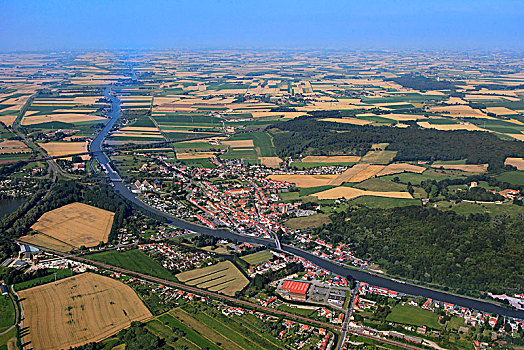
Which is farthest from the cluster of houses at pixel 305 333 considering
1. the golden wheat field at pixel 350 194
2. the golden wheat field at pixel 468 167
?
the golden wheat field at pixel 468 167

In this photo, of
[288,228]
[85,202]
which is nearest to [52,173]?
[85,202]

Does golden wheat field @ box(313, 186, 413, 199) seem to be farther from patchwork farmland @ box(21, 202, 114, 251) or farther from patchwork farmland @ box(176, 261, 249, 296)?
patchwork farmland @ box(21, 202, 114, 251)

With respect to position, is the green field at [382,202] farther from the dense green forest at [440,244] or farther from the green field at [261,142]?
the green field at [261,142]

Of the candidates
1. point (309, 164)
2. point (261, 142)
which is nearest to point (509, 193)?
point (309, 164)

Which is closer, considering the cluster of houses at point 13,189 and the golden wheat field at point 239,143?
the cluster of houses at point 13,189

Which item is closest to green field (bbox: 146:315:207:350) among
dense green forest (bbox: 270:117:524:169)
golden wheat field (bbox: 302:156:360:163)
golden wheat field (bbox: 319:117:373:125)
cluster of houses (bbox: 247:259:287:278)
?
cluster of houses (bbox: 247:259:287:278)

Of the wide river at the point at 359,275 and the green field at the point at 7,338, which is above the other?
the green field at the point at 7,338
